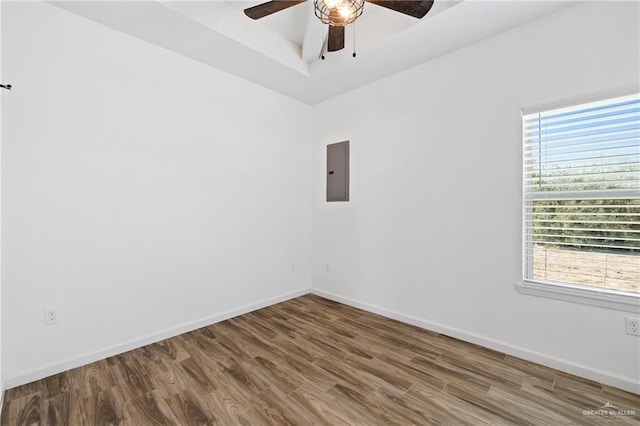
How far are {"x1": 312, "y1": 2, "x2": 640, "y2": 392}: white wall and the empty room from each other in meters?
0.02

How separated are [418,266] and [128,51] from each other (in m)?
3.25

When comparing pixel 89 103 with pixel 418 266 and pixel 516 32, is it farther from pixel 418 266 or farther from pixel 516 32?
pixel 516 32

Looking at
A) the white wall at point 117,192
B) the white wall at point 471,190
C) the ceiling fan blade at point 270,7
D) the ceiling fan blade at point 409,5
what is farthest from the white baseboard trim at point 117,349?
the ceiling fan blade at point 409,5

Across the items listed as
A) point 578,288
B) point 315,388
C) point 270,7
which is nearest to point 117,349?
point 315,388

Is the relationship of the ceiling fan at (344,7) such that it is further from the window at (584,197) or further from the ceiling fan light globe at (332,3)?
Answer: the window at (584,197)

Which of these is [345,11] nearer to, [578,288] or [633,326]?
[578,288]

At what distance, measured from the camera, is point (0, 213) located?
6.05 ft

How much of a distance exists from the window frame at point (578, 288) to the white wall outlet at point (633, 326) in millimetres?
58

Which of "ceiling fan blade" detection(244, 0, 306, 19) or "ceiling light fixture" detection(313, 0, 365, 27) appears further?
"ceiling fan blade" detection(244, 0, 306, 19)

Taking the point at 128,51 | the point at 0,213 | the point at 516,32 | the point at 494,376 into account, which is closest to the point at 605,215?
the point at 494,376

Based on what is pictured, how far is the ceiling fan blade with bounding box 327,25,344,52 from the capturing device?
6.81 feet

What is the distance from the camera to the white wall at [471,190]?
200cm

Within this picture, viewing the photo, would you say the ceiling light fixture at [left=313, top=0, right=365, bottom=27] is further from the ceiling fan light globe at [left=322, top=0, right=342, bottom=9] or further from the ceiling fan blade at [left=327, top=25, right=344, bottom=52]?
the ceiling fan blade at [left=327, top=25, right=344, bottom=52]

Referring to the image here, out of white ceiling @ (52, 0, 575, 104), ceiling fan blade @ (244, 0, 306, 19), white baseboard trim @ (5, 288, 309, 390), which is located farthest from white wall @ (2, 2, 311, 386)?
ceiling fan blade @ (244, 0, 306, 19)
